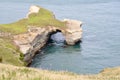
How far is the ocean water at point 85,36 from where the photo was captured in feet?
241

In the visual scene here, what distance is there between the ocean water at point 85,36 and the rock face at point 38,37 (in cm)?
191

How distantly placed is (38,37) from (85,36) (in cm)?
A: 1525

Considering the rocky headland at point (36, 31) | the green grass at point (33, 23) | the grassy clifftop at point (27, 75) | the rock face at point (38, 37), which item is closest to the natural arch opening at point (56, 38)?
the rocky headland at point (36, 31)

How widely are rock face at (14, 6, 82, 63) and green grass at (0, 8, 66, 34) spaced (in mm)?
1104

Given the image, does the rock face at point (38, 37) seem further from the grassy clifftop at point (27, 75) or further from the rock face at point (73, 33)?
the grassy clifftop at point (27, 75)

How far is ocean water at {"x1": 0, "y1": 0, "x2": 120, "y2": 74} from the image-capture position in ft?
241

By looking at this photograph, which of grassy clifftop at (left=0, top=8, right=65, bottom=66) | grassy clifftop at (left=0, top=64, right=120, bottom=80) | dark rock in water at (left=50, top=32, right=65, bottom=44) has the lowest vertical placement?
dark rock in water at (left=50, top=32, right=65, bottom=44)

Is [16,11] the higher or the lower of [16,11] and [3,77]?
the lower

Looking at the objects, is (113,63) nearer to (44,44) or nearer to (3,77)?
(44,44)

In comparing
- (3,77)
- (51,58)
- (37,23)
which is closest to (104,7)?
(37,23)

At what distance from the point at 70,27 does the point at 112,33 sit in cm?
1133

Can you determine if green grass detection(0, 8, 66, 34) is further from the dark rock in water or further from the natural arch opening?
the dark rock in water

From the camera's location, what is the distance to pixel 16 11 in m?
120

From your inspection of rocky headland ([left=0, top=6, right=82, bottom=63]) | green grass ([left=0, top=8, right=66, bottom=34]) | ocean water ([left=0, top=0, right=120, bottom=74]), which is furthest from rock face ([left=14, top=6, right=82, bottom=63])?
ocean water ([left=0, top=0, right=120, bottom=74])
